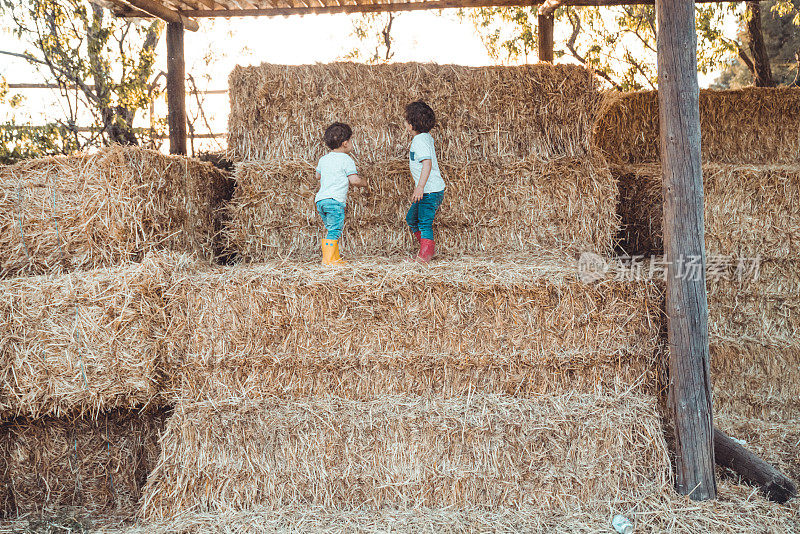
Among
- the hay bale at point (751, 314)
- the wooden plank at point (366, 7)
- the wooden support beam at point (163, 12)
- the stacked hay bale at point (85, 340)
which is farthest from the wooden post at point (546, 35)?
the stacked hay bale at point (85, 340)

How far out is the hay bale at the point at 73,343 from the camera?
145 inches

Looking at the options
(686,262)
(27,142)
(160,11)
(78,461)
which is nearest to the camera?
(686,262)

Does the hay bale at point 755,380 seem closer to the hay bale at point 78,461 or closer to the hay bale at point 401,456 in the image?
the hay bale at point 401,456

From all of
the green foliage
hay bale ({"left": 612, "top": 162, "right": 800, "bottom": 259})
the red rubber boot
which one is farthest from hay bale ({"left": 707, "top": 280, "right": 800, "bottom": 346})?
Result: the green foliage

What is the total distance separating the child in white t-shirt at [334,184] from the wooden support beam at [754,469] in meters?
3.19

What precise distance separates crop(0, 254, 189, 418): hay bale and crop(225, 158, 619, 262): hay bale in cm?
130

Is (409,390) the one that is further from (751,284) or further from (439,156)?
(751,284)

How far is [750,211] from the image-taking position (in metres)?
4.91

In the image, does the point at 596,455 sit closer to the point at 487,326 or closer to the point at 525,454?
the point at 525,454

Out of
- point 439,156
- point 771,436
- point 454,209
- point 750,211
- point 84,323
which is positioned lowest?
point 771,436

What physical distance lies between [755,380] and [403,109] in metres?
4.05

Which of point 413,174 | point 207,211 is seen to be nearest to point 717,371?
point 413,174

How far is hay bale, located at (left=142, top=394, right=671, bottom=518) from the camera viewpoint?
3.79 metres

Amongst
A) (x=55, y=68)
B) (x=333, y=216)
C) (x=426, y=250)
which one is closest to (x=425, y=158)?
(x=426, y=250)
